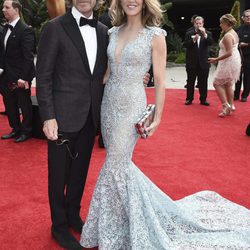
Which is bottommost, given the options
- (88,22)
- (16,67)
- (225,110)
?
(225,110)

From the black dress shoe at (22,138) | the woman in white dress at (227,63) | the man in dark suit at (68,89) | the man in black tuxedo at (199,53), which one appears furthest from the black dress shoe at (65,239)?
the man in black tuxedo at (199,53)

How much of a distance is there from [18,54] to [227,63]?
3.44 meters

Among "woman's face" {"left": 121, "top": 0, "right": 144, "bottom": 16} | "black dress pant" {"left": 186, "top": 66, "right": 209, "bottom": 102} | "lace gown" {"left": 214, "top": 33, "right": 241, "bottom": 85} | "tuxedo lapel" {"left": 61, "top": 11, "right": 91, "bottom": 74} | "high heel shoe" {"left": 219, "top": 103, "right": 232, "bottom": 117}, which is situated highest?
"woman's face" {"left": 121, "top": 0, "right": 144, "bottom": 16}

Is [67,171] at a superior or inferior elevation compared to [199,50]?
superior

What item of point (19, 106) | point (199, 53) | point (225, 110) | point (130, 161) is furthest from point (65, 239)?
point (199, 53)

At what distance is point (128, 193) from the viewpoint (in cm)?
219

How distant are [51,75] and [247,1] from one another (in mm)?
18970

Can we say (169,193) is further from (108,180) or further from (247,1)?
(247,1)

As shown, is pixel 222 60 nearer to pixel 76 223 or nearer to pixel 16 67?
pixel 16 67

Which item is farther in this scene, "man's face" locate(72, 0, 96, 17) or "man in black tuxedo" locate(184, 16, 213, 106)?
"man in black tuxedo" locate(184, 16, 213, 106)

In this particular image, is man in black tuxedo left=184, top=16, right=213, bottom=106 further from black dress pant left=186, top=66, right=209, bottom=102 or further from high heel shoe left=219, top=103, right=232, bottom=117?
high heel shoe left=219, top=103, right=232, bottom=117

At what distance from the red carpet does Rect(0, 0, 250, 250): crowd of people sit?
0.33 m

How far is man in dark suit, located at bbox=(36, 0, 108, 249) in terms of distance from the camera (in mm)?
2051

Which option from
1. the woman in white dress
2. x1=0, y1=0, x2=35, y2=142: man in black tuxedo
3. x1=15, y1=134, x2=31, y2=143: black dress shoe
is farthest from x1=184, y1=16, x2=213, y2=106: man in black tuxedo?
x1=15, y1=134, x2=31, y2=143: black dress shoe
